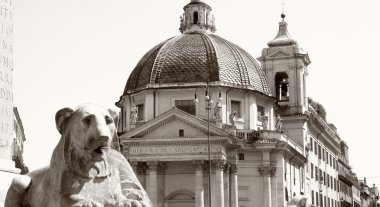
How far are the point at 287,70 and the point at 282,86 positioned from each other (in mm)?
2601

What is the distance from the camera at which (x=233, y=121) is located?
205ft

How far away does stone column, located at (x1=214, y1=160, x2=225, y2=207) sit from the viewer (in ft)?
194

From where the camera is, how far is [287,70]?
77062mm

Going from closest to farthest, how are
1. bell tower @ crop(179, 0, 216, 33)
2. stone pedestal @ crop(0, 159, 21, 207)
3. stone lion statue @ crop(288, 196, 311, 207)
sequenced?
stone pedestal @ crop(0, 159, 21, 207) → stone lion statue @ crop(288, 196, 311, 207) → bell tower @ crop(179, 0, 216, 33)

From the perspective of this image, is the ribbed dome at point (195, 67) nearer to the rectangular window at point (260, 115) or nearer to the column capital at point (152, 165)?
the rectangular window at point (260, 115)

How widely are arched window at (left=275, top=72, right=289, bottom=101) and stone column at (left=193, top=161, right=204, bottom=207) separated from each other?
2081 cm

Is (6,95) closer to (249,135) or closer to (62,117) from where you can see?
(62,117)

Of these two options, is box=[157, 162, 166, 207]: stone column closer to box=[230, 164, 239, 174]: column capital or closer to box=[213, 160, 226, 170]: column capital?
box=[213, 160, 226, 170]: column capital

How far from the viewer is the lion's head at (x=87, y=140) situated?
13.6 feet

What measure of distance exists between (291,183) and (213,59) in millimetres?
12825

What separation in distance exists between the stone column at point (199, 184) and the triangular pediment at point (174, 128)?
217 centimetres

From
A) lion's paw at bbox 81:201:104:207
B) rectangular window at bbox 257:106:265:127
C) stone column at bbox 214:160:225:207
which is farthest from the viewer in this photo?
rectangular window at bbox 257:106:265:127

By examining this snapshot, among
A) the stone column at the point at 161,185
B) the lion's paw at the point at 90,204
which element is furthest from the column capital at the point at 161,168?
the lion's paw at the point at 90,204

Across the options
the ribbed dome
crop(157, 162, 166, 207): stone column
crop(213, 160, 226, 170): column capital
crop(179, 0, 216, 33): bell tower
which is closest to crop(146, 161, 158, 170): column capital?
crop(157, 162, 166, 207): stone column
